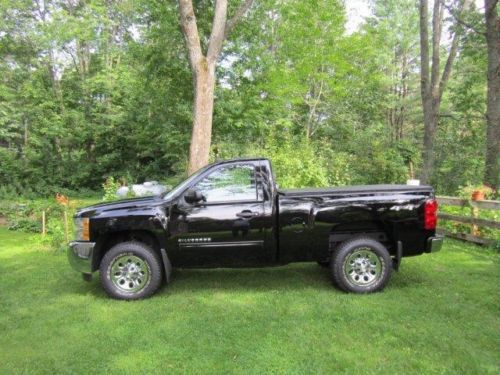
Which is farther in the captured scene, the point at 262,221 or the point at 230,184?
the point at 230,184

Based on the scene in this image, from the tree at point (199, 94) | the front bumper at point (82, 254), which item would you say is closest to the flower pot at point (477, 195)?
the tree at point (199, 94)

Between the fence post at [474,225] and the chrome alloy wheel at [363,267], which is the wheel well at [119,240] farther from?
the fence post at [474,225]

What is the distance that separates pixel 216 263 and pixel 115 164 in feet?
62.6

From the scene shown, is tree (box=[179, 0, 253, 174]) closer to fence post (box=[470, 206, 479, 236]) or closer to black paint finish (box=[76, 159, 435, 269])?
black paint finish (box=[76, 159, 435, 269])

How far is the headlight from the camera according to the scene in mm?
5258

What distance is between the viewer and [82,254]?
17.2 ft

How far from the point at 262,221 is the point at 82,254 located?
7.76ft

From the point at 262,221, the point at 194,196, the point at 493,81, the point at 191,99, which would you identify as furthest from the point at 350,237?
the point at 191,99

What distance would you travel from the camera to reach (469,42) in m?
13.4

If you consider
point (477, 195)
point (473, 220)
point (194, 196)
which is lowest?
point (473, 220)

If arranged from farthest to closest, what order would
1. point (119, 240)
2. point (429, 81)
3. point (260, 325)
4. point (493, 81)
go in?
point (429, 81), point (493, 81), point (119, 240), point (260, 325)

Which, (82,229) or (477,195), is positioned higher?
(477,195)

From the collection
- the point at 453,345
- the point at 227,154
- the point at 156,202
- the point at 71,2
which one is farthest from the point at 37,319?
the point at 71,2

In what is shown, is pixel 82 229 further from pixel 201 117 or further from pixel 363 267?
pixel 201 117
